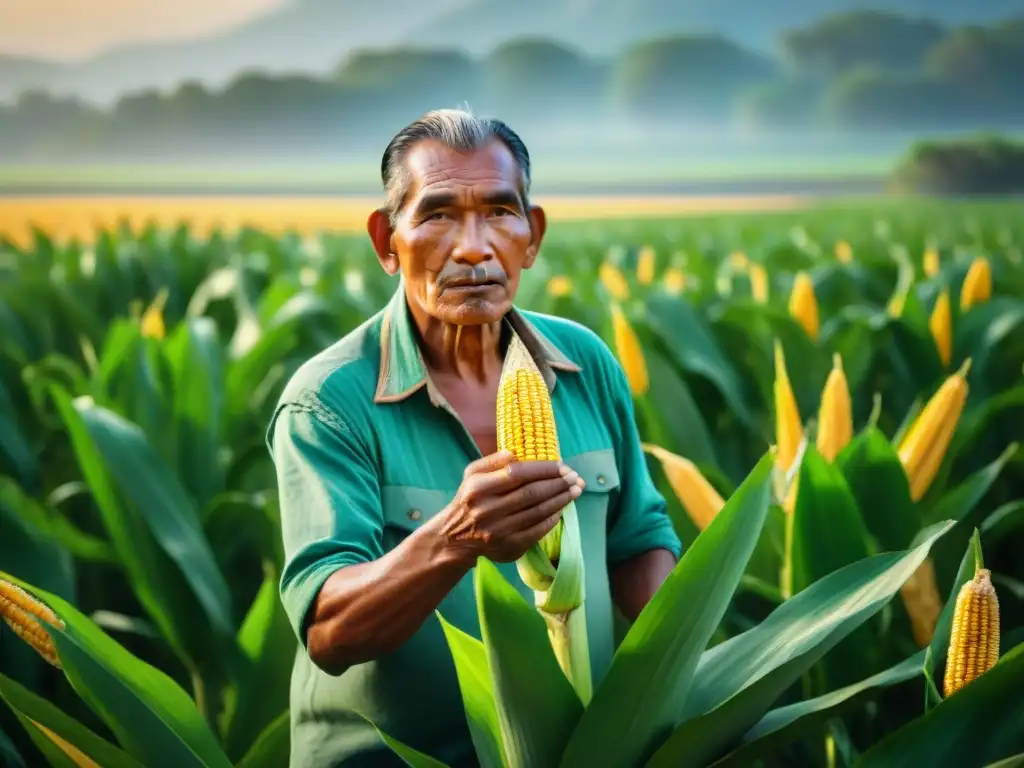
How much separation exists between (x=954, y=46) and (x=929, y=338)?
133ft

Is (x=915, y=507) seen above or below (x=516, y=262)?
below

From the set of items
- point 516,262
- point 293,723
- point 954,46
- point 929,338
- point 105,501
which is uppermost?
point 954,46

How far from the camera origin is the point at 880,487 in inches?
73.2

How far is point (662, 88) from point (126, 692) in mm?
46640

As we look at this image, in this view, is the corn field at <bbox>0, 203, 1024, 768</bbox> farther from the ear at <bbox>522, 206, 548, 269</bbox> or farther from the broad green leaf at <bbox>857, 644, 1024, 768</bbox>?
the ear at <bbox>522, 206, 548, 269</bbox>

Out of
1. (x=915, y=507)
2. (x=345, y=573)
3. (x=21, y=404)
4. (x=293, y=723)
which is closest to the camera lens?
(x=345, y=573)

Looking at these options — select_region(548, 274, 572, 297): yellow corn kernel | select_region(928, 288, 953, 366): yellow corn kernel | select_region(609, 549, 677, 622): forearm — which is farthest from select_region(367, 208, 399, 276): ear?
select_region(928, 288, 953, 366): yellow corn kernel

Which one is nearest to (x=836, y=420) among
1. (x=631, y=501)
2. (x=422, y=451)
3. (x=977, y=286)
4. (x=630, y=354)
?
(x=630, y=354)

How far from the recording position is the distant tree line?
32.0m

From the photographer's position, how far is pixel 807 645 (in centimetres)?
117

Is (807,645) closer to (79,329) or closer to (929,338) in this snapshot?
(929,338)

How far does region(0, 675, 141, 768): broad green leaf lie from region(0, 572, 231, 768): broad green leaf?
0.8 inches

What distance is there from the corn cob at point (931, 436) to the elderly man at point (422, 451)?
2.10ft

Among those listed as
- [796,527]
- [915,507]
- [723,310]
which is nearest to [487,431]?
[796,527]
